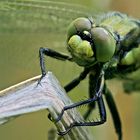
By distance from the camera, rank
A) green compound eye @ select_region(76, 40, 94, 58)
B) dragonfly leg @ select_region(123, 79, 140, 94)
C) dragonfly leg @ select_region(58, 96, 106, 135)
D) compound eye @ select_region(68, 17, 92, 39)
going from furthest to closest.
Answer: dragonfly leg @ select_region(123, 79, 140, 94) < compound eye @ select_region(68, 17, 92, 39) < green compound eye @ select_region(76, 40, 94, 58) < dragonfly leg @ select_region(58, 96, 106, 135)

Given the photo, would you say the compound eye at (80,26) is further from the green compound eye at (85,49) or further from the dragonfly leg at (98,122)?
the dragonfly leg at (98,122)

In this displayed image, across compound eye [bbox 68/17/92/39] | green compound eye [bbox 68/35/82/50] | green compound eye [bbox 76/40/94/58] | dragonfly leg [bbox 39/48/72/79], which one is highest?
compound eye [bbox 68/17/92/39]

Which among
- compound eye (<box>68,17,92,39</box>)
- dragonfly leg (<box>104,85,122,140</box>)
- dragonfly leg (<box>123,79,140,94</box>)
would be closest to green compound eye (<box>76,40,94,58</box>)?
compound eye (<box>68,17,92,39</box>)

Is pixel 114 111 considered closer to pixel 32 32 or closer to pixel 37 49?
pixel 37 49

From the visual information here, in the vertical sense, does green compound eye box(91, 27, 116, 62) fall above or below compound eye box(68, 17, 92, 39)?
below

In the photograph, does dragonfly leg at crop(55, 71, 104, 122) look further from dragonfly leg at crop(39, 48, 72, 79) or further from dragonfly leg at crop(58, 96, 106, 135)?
dragonfly leg at crop(39, 48, 72, 79)

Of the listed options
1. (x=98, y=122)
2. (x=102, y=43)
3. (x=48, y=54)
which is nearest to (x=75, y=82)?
(x=48, y=54)

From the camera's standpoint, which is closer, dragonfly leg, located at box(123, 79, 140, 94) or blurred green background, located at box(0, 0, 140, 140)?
blurred green background, located at box(0, 0, 140, 140)
